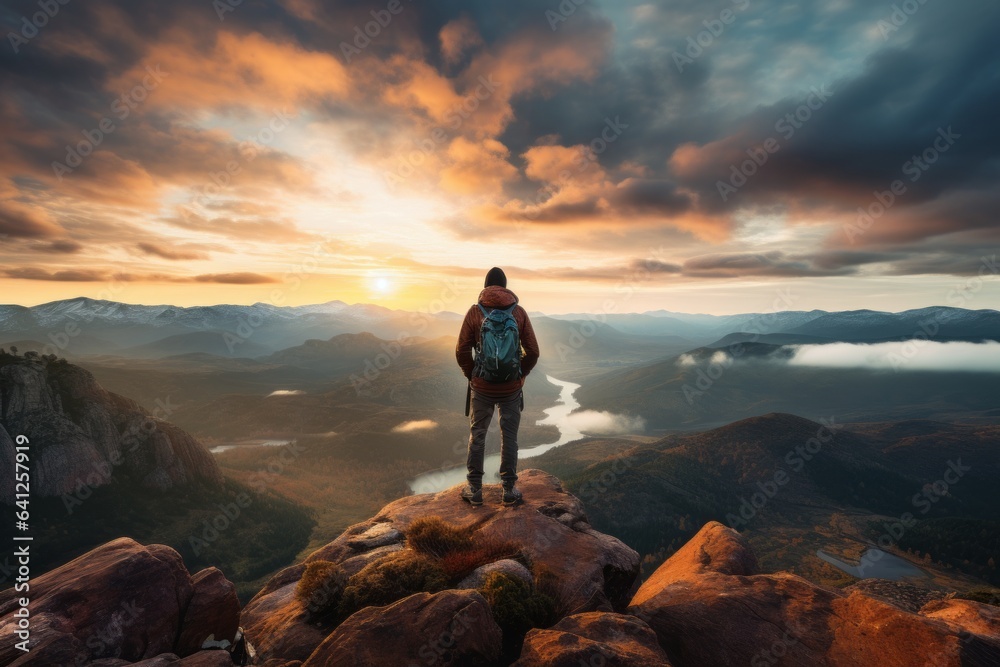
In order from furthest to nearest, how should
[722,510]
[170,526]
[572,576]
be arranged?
[722,510] < [170,526] < [572,576]

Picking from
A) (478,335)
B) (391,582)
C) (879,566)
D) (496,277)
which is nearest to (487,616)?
(391,582)

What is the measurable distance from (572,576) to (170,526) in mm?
158152

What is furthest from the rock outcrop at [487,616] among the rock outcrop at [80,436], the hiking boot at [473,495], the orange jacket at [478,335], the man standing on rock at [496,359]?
the rock outcrop at [80,436]

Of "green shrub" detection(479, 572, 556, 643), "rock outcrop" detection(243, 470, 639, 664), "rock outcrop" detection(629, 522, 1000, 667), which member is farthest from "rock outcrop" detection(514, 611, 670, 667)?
"rock outcrop" detection(629, 522, 1000, 667)

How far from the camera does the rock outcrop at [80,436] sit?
11388cm

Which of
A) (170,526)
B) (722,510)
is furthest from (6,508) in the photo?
(722,510)

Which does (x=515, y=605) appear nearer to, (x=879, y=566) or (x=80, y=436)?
(x=80, y=436)

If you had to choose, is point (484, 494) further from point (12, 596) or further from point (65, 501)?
point (65, 501)

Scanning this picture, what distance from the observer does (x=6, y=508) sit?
102 meters

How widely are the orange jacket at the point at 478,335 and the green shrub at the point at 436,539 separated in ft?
14.1

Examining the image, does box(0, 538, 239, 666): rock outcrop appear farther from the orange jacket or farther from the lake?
the lake

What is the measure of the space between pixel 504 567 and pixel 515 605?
1.50m

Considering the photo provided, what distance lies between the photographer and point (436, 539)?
12.1 metres

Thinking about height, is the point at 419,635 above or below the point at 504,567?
above
